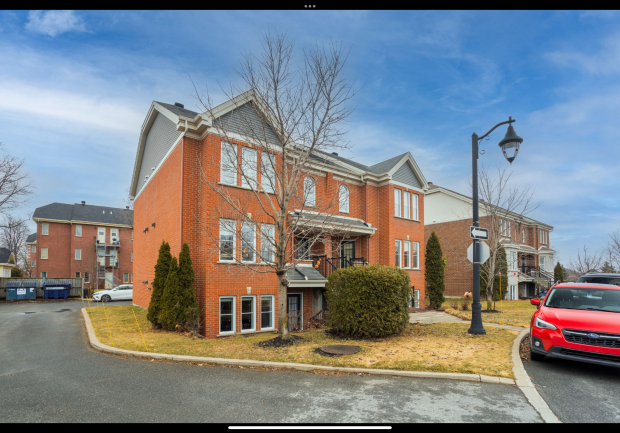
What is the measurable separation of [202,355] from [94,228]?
146ft

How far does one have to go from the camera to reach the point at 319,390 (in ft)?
19.3

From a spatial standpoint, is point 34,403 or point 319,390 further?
point 319,390

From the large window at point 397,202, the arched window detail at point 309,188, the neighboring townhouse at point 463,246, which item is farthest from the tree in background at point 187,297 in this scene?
the neighboring townhouse at point 463,246

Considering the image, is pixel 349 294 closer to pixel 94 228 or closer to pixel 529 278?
pixel 529 278

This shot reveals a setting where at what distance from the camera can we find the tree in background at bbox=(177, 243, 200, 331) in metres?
12.0

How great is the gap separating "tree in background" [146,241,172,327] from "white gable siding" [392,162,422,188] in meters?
13.2

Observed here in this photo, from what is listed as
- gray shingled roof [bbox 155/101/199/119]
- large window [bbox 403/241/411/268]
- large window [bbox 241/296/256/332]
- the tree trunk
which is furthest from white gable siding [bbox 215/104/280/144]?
large window [bbox 403/241/411/268]

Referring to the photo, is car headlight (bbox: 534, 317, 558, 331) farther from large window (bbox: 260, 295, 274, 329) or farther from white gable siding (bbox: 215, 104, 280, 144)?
white gable siding (bbox: 215, 104, 280, 144)

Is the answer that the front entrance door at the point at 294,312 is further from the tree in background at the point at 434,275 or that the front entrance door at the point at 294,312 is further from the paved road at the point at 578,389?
the paved road at the point at 578,389

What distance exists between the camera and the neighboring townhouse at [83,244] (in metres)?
42.2

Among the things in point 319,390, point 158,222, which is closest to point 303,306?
point 158,222

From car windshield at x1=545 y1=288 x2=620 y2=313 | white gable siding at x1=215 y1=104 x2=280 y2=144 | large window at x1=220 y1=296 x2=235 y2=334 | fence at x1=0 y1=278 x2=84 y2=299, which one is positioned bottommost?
fence at x1=0 y1=278 x2=84 y2=299

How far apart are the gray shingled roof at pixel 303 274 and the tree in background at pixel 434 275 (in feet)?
28.2

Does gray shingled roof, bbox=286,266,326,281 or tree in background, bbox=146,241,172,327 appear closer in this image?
tree in background, bbox=146,241,172,327
